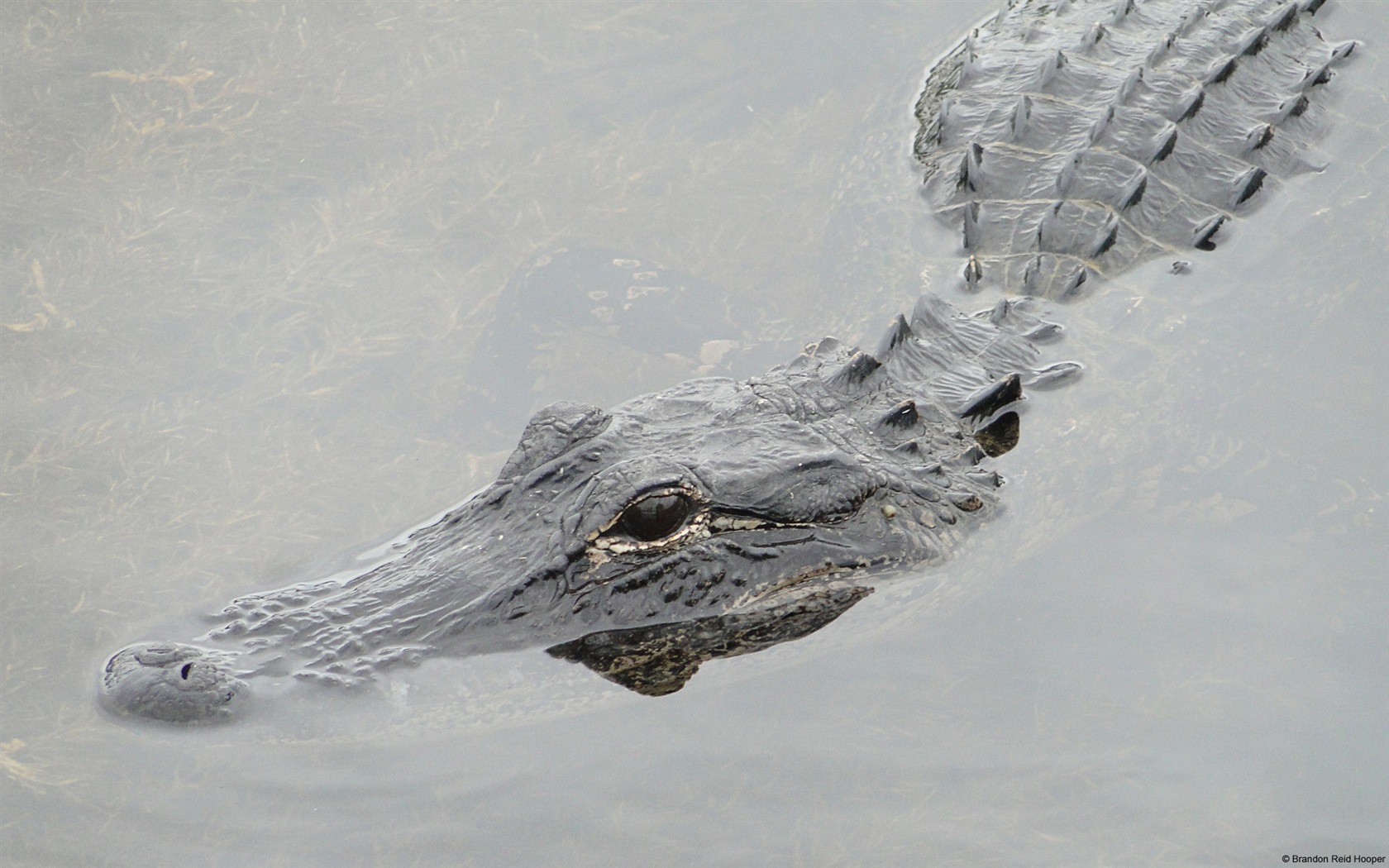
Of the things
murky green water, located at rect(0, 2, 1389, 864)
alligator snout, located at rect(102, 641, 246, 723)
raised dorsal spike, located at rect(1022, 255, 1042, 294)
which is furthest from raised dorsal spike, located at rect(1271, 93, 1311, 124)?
alligator snout, located at rect(102, 641, 246, 723)

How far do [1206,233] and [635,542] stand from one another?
3397mm

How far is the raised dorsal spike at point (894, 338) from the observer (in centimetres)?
498

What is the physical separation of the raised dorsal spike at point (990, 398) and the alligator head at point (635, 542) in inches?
7.4

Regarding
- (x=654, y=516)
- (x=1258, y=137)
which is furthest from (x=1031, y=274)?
(x=654, y=516)

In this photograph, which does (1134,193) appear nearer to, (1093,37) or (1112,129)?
(1112,129)

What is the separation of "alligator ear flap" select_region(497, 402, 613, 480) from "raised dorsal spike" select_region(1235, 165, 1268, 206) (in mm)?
3574

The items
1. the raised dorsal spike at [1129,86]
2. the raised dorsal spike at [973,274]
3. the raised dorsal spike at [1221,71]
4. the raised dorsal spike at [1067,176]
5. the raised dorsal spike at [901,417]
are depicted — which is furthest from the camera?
the raised dorsal spike at [1221,71]

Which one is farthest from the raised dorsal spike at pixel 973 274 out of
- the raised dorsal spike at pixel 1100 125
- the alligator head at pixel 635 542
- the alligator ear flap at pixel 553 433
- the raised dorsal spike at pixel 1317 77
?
the raised dorsal spike at pixel 1317 77

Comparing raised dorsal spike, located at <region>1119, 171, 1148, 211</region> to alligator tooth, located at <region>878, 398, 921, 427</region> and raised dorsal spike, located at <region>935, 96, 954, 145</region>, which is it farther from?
alligator tooth, located at <region>878, 398, 921, 427</region>

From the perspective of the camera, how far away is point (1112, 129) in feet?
19.6

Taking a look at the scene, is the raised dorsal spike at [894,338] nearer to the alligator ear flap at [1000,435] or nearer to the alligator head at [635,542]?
the alligator head at [635,542]

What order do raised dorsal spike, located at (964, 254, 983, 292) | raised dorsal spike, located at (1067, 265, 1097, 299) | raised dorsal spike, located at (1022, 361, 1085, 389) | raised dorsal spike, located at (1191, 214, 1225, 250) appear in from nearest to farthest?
raised dorsal spike, located at (1022, 361, 1085, 389) → raised dorsal spike, located at (1067, 265, 1097, 299) → raised dorsal spike, located at (964, 254, 983, 292) → raised dorsal spike, located at (1191, 214, 1225, 250)

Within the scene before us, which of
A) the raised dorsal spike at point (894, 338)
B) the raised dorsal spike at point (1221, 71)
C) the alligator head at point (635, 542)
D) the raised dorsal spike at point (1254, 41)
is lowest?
the alligator head at point (635, 542)

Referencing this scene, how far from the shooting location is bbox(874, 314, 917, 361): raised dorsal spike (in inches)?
196
